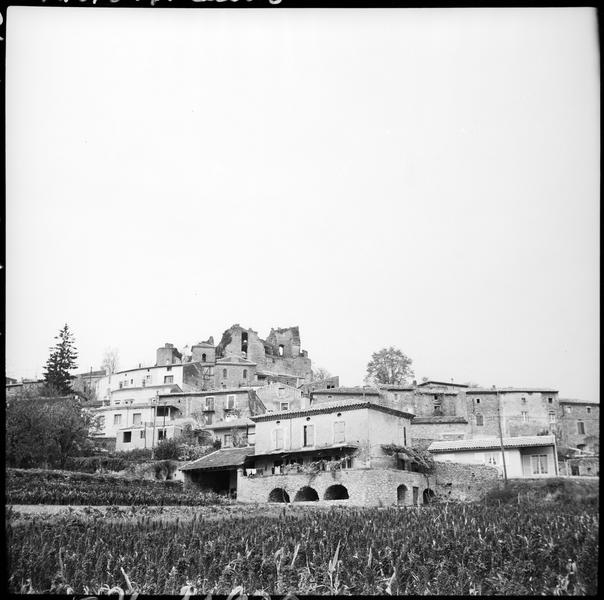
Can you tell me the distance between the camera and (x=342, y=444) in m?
20.5

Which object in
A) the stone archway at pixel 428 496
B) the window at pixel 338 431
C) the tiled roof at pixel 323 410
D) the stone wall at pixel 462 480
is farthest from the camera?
the tiled roof at pixel 323 410

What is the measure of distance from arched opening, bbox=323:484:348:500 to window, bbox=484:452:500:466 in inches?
177

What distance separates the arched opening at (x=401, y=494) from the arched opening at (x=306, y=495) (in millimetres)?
2630

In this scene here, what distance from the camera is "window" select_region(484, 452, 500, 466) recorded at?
19.5 m

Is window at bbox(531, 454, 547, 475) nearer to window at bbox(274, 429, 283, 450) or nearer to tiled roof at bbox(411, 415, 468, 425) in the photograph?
tiled roof at bbox(411, 415, 468, 425)

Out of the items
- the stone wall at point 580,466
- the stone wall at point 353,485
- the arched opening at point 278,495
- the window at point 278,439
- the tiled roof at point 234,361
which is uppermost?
the tiled roof at point 234,361

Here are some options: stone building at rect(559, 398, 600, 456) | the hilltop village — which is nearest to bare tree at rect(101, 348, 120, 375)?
the hilltop village

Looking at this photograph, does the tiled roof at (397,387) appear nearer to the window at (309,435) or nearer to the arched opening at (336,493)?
the window at (309,435)

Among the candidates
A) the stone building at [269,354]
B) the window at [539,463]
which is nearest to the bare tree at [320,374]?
the stone building at [269,354]

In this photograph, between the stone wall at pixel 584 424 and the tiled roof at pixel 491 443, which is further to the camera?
the tiled roof at pixel 491 443

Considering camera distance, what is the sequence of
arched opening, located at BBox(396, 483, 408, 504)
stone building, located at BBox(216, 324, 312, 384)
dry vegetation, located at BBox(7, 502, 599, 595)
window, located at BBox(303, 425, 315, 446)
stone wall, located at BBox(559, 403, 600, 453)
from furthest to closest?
stone building, located at BBox(216, 324, 312, 384) → window, located at BBox(303, 425, 315, 446) → arched opening, located at BBox(396, 483, 408, 504) → stone wall, located at BBox(559, 403, 600, 453) → dry vegetation, located at BBox(7, 502, 599, 595)

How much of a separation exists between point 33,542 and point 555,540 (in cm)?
588

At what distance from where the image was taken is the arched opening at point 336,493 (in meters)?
19.9

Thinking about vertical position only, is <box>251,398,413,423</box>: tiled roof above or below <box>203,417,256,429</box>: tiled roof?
above
